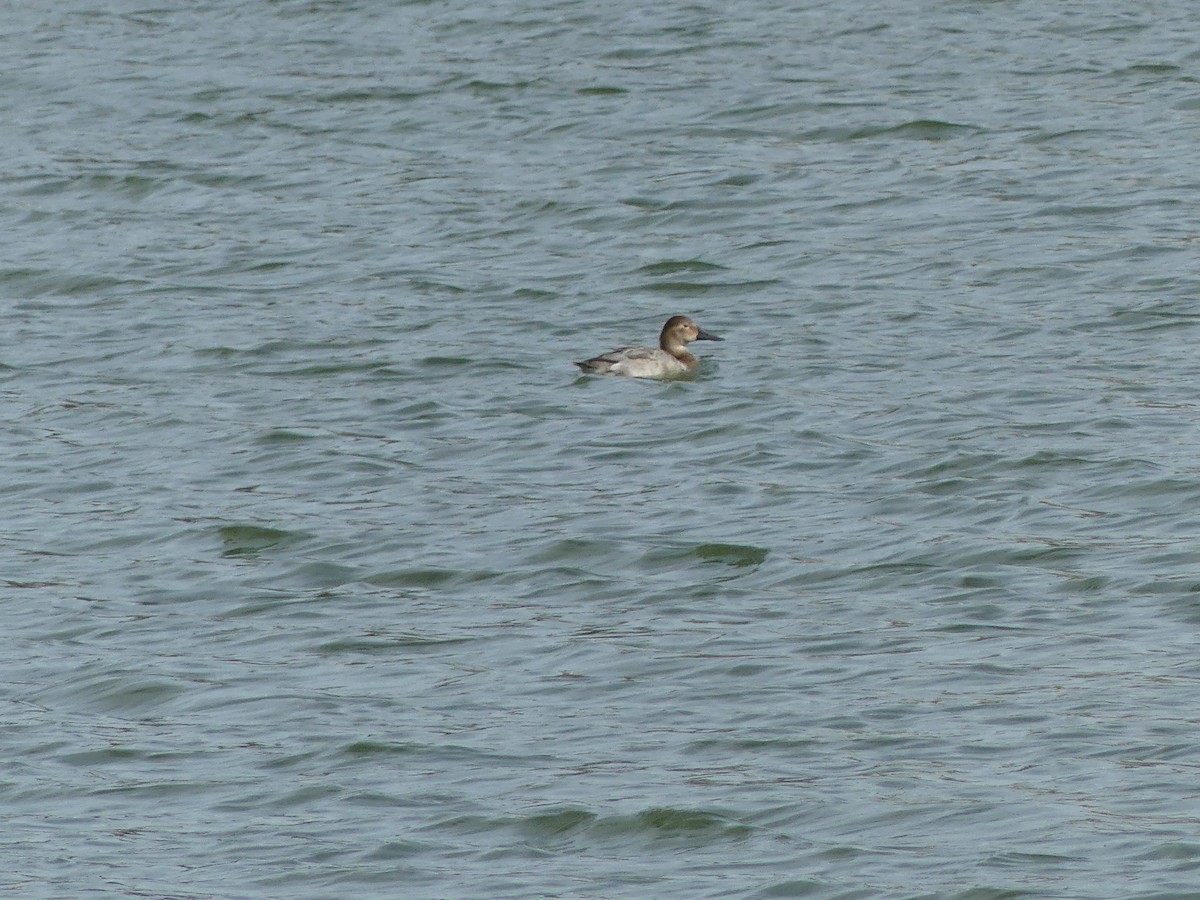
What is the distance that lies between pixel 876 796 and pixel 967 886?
0.87 m

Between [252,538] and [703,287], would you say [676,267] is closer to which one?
[703,287]

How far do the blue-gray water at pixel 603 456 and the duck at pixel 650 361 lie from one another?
16 cm

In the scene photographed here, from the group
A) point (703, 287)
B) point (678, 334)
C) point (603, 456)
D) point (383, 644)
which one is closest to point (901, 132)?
point (703, 287)

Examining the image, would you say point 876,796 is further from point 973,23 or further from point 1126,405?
point 973,23

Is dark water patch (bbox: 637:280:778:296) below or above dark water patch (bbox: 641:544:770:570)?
below

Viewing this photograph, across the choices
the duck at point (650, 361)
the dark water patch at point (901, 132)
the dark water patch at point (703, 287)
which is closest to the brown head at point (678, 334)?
the duck at point (650, 361)

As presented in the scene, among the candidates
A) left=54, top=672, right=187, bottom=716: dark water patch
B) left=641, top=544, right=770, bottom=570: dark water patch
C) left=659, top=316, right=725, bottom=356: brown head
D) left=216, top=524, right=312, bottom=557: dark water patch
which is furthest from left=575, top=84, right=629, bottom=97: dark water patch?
left=54, top=672, right=187, bottom=716: dark water patch

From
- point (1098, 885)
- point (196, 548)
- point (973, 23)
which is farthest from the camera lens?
point (973, 23)

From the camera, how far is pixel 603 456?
546 inches

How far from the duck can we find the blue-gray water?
156 mm

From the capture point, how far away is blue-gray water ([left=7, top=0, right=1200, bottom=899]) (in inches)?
348

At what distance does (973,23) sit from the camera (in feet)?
75.6

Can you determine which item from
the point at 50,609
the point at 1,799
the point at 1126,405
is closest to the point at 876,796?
the point at 1,799

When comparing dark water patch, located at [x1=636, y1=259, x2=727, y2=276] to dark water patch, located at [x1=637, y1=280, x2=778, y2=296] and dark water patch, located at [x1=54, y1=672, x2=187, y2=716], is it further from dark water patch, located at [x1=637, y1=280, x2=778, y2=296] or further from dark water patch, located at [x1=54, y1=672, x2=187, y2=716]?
dark water patch, located at [x1=54, y1=672, x2=187, y2=716]
